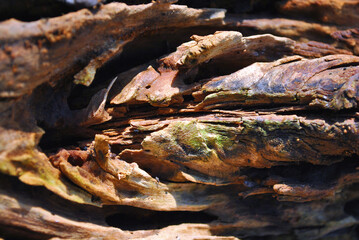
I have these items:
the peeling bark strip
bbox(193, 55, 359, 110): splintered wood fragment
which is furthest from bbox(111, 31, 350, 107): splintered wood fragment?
the peeling bark strip

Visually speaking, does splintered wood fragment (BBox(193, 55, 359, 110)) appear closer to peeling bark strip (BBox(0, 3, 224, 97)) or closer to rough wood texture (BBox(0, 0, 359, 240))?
rough wood texture (BBox(0, 0, 359, 240))

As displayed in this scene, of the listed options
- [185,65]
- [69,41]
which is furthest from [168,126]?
[69,41]

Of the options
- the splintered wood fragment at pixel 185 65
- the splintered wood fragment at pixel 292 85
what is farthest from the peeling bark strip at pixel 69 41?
the splintered wood fragment at pixel 292 85

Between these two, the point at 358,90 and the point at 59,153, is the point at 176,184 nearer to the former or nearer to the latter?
the point at 59,153

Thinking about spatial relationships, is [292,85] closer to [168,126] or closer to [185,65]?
[185,65]

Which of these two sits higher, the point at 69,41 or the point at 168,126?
the point at 69,41

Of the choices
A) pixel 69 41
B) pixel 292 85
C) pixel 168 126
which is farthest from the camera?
pixel 168 126

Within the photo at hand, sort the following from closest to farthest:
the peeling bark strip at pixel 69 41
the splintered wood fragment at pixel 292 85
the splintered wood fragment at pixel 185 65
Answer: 1. the peeling bark strip at pixel 69 41
2. the splintered wood fragment at pixel 292 85
3. the splintered wood fragment at pixel 185 65

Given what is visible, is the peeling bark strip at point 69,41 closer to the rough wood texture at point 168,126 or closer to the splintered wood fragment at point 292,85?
the rough wood texture at point 168,126
